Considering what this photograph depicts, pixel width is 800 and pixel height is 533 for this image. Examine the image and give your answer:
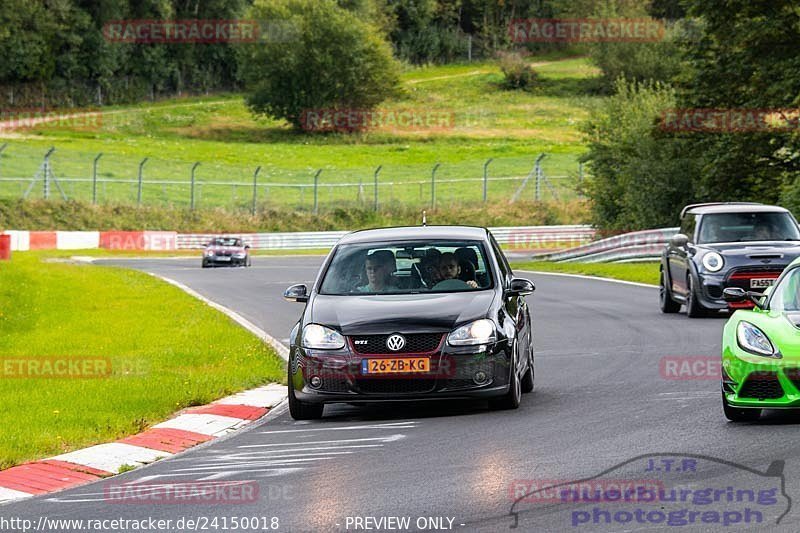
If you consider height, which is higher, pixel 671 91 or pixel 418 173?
pixel 671 91

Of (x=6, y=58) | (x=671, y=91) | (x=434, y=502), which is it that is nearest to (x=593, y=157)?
(x=671, y=91)

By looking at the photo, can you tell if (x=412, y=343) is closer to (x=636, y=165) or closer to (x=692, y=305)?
(x=692, y=305)

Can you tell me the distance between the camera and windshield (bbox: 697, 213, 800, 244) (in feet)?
69.1

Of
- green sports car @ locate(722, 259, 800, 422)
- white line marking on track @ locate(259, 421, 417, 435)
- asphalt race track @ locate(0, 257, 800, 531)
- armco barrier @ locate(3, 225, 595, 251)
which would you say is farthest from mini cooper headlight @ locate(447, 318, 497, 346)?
armco barrier @ locate(3, 225, 595, 251)

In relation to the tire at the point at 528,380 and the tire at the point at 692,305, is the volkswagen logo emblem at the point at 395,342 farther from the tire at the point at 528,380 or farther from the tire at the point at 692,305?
the tire at the point at 692,305

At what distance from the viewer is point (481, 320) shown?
11.7 m

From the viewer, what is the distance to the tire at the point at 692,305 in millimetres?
20547

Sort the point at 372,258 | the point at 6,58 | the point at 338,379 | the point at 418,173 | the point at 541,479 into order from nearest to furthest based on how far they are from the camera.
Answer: the point at 541,479
the point at 338,379
the point at 372,258
the point at 418,173
the point at 6,58

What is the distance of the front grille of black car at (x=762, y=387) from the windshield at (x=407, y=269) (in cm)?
276

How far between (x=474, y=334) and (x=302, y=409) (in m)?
1.59

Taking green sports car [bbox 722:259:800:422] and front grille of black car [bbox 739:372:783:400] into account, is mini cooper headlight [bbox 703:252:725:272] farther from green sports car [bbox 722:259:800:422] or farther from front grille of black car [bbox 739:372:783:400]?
front grille of black car [bbox 739:372:783:400]

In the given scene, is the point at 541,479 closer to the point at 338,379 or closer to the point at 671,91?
the point at 338,379

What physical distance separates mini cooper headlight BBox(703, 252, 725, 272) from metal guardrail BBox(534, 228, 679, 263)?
16.9 m

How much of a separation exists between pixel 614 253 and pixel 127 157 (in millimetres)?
44389
